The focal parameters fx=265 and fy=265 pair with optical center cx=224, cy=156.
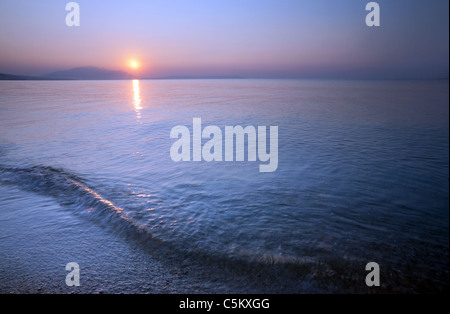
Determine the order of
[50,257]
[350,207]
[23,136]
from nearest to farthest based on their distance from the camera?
1. [50,257]
2. [350,207]
3. [23,136]

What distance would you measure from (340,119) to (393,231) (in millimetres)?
21520

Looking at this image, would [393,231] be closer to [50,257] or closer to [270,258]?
[270,258]

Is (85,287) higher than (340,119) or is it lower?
lower

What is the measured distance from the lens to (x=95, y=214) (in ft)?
27.8

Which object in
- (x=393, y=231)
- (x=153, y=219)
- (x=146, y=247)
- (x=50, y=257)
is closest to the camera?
(x=50, y=257)

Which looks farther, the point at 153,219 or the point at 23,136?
the point at 23,136

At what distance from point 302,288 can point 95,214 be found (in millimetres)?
6571

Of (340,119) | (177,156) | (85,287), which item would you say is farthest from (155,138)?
(340,119)

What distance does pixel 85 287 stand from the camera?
521 cm

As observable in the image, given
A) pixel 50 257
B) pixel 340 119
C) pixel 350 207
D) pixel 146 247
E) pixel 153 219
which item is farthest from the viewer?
pixel 340 119
